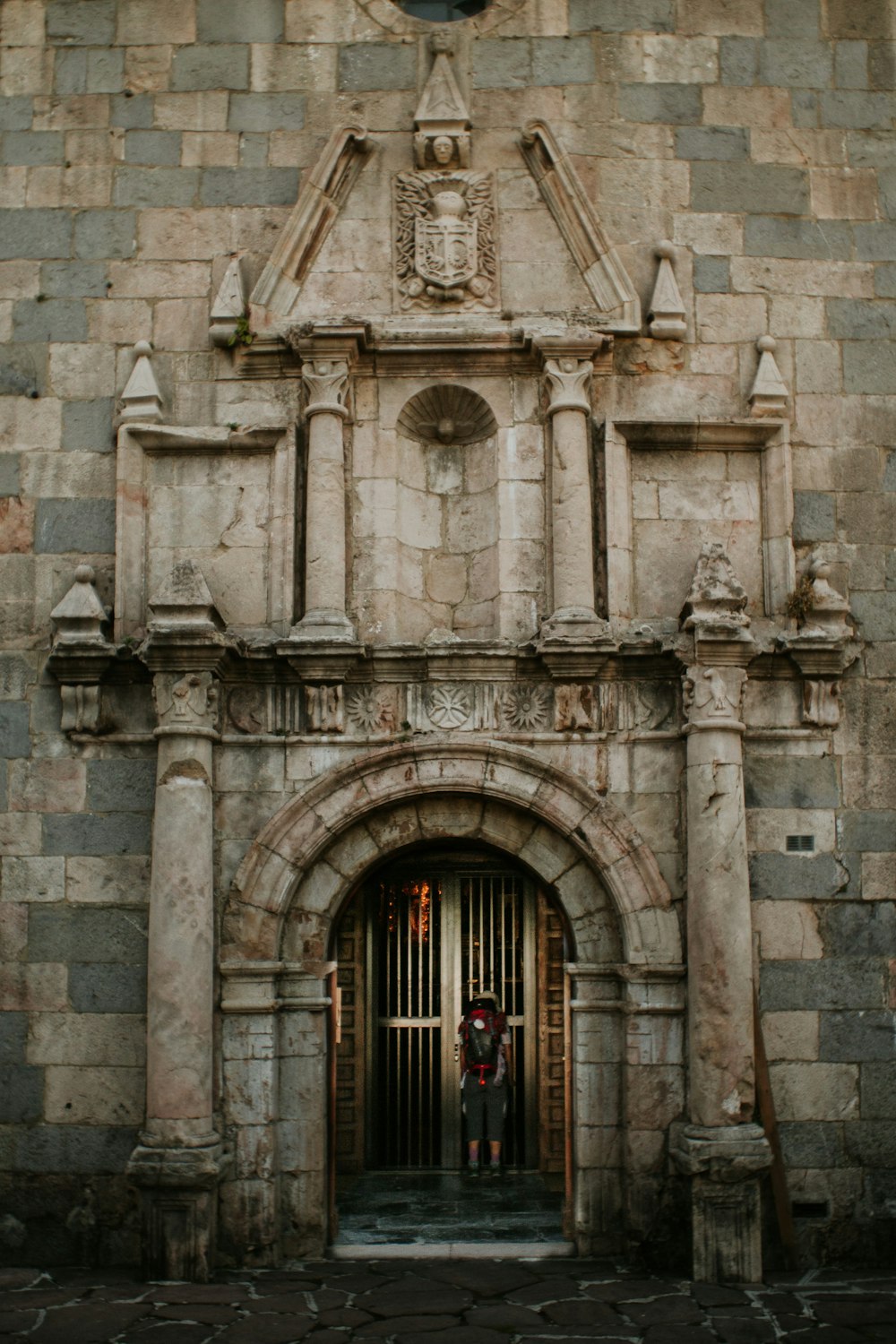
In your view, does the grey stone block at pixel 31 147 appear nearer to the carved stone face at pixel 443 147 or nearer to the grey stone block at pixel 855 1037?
the carved stone face at pixel 443 147

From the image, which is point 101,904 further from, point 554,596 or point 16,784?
point 554,596

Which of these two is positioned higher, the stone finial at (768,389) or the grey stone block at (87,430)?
the stone finial at (768,389)

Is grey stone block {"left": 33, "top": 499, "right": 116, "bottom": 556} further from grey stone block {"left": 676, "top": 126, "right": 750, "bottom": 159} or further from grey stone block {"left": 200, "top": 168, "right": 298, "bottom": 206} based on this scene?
grey stone block {"left": 676, "top": 126, "right": 750, "bottom": 159}

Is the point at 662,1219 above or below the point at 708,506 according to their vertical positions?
below

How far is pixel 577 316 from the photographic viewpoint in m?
8.23

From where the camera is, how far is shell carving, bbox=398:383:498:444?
831 centimetres

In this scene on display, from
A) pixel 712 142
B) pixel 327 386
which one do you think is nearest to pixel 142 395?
pixel 327 386

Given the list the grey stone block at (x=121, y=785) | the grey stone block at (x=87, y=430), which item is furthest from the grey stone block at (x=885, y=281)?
the grey stone block at (x=121, y=785)

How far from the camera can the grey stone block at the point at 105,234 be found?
8.40m

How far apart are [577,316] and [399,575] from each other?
6.53 feet

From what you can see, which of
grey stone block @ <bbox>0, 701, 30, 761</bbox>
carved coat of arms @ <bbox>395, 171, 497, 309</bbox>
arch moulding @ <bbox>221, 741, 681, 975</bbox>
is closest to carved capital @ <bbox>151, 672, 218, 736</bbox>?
arch moulding @ <bbox>221, 741, 681, 975</bbox>

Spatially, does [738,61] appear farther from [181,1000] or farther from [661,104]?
[181,1000]

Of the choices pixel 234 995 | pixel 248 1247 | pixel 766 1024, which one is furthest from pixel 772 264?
pixel 248 1247

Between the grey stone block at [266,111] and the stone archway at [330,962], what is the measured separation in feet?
13.8
